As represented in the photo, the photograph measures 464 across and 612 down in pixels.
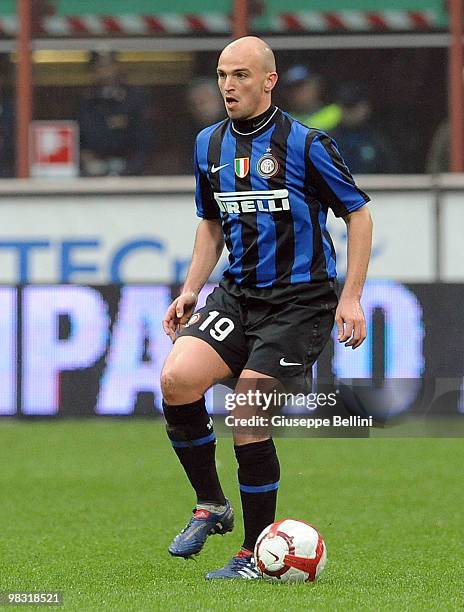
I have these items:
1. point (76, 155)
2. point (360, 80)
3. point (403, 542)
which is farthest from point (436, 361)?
point (403, 542)

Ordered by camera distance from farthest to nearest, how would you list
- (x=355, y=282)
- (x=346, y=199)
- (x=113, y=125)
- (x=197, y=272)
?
(x=113, y=125) → (x=197, y=272) → (x=346, y=199) → (x=355, y=282)

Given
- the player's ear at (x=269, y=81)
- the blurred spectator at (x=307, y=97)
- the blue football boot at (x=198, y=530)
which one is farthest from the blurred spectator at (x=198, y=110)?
the blue football boot at (x=198, y=530)

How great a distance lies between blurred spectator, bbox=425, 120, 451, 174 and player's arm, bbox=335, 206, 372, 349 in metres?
7.56

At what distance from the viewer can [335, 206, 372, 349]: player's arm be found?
546cm

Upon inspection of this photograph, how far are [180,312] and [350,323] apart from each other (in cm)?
75

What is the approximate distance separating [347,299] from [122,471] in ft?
12.6

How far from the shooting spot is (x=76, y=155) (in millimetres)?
13359

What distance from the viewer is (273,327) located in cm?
569

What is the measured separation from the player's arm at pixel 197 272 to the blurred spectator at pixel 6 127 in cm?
753

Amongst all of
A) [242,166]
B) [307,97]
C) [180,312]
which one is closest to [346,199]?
[242,166]

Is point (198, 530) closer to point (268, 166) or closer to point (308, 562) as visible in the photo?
point (308, 562)

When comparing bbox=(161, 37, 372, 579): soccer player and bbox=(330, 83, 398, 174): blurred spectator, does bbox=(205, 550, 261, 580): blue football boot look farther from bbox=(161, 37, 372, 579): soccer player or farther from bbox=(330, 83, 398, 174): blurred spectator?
bbox=(330, 83, 398, 174): blurred spectator

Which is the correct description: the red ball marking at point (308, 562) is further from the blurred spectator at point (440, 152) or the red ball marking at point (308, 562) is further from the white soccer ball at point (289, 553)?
the blurred spectator at point (440, 152)

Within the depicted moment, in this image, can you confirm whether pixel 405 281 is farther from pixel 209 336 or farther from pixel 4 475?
pixel 209 336
